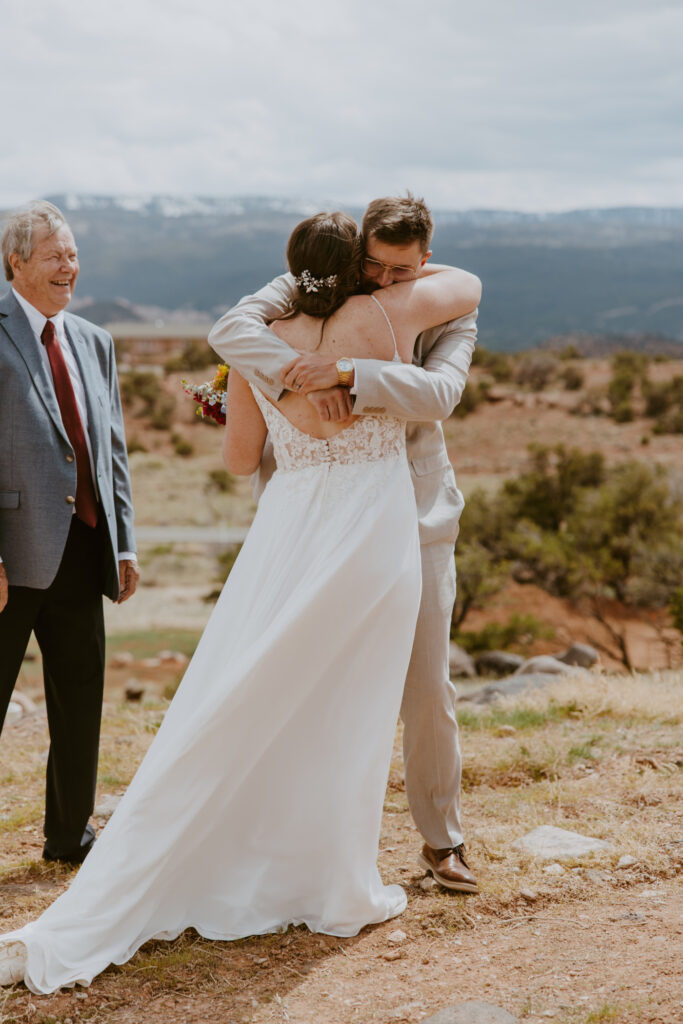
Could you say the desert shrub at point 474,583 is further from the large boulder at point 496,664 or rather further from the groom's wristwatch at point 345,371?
the groom's wristwatch at point 345,371

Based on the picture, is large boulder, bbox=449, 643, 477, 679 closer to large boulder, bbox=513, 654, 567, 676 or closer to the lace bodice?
large boulder, bbox=513, 654, 567, 676

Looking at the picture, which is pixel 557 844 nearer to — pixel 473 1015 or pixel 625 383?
pixel 473 1015

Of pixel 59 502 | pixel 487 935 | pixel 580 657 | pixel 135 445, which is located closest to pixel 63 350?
pixel 59 502

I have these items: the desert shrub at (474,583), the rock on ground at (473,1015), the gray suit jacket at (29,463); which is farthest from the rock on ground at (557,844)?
the desert shrub at (474,583)

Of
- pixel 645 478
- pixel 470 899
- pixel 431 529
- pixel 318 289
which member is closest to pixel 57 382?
pixel 318 289

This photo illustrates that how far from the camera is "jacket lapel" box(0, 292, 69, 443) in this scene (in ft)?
12.3

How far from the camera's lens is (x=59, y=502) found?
3744 mm

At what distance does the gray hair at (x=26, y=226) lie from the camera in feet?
12.0

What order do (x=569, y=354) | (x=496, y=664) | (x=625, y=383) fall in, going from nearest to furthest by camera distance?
(x=496, y=664), (x=625, y=383), (x=569, y=354)

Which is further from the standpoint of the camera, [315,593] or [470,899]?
[470,899]

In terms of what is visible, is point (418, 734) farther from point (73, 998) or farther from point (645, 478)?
point (645, 478)

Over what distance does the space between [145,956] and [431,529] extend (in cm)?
155

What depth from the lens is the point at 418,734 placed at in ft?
11.4

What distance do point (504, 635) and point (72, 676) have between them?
1234 cm
